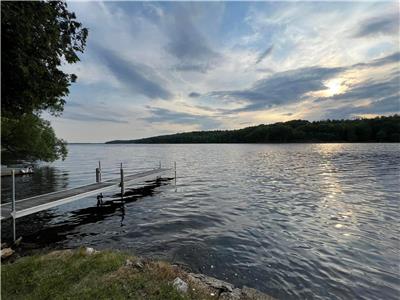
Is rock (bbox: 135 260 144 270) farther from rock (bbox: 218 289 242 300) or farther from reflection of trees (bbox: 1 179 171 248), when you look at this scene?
reflection of trees (bbox: 1 179 171 248)

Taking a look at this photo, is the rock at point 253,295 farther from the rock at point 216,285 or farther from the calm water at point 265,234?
the calm water at point 265,234

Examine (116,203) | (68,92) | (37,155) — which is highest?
(68,92)

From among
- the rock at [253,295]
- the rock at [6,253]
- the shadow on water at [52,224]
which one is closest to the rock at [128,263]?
the rock at [253,295]

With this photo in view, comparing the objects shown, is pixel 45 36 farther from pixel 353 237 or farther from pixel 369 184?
pixel 369 184

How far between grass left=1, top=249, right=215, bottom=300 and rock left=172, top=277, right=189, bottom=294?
0.32ft

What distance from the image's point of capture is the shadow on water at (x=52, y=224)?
10.8 meters

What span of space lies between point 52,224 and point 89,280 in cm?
887

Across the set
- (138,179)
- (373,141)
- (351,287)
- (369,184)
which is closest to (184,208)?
(138,179)

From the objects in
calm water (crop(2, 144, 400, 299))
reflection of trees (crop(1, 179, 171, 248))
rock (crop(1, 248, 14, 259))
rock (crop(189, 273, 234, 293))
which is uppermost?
rock (crop(189, 273, 234, 293))

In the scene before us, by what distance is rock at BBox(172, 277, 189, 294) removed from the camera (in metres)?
5.57

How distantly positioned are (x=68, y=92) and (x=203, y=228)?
788cm

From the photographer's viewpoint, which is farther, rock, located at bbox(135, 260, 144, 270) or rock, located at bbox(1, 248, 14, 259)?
rock, located at bbox(1, 248, 14, 259)

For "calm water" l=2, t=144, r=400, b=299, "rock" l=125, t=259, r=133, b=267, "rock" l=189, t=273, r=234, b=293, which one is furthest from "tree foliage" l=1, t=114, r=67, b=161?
"rock" l=189, t=273, r=234, b=293

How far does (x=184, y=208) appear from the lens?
16172mm
